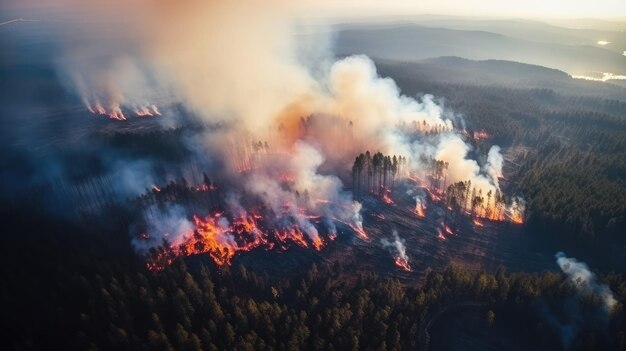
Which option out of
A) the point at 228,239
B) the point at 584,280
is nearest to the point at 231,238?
the point at 228,239

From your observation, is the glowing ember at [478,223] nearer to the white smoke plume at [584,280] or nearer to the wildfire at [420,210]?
the wildfire at [420,210]

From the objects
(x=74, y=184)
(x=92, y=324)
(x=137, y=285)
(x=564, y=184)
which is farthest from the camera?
(x=564, y=184)

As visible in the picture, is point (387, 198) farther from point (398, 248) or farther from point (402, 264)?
point (402, 264)

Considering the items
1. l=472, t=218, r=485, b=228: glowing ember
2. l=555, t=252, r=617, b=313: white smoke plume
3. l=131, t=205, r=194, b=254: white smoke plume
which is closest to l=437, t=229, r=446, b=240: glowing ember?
l=472, t=218, r=485, b=228: glowing ember

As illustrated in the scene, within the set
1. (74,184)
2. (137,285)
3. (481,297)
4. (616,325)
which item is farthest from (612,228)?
(74,184)

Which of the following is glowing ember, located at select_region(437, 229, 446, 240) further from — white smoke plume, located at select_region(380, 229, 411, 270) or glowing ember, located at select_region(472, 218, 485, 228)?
glowing ember, located at select_region(472, 218, 485, 228)

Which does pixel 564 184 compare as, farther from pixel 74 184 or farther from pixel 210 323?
pixel 74 184

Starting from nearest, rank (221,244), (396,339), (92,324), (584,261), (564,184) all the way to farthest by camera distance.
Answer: (92,324) < (396,339) < (221,244) < (584,261) < (564,184)

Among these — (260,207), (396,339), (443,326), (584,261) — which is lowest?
(584,261)

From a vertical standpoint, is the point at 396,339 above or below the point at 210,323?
below
